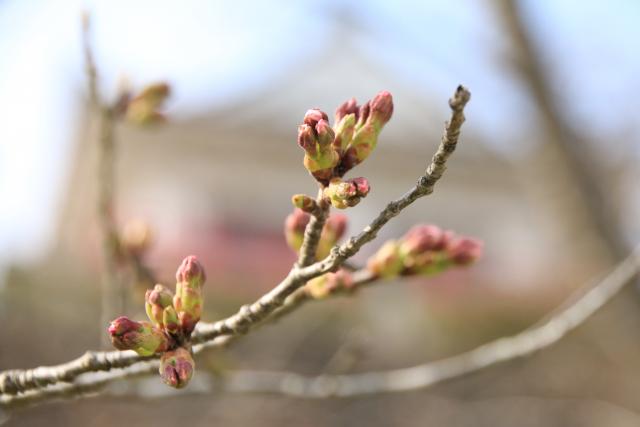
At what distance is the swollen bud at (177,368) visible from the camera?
974 millimetres

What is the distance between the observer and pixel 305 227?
1.33m

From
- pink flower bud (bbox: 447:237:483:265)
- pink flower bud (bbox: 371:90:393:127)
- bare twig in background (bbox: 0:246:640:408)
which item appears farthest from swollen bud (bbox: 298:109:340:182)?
bare twig in background (bbox: 0:246:640:408)

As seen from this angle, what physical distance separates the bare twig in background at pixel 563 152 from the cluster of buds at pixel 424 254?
2.93 meters

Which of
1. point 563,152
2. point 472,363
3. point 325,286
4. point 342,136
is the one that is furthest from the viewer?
point 563,152

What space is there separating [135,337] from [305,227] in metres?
0.44

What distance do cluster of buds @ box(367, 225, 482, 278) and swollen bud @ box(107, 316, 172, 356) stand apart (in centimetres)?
49

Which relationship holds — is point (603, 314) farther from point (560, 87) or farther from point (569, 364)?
point (569, 364)

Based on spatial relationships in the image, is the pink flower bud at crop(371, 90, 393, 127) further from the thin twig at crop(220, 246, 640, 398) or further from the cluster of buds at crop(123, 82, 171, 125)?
the cluster of buds at crop(123, 82, 171, 125)

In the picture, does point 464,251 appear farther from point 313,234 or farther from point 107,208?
point 107,208

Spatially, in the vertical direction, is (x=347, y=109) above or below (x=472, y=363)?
above

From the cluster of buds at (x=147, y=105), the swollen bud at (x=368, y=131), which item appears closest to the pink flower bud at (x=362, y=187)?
the swollen bud at (x=368, y=131)

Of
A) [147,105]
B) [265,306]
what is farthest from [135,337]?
[147,105]

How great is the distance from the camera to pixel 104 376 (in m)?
1.31

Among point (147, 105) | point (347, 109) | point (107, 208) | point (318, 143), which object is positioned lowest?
point (318, 143)
